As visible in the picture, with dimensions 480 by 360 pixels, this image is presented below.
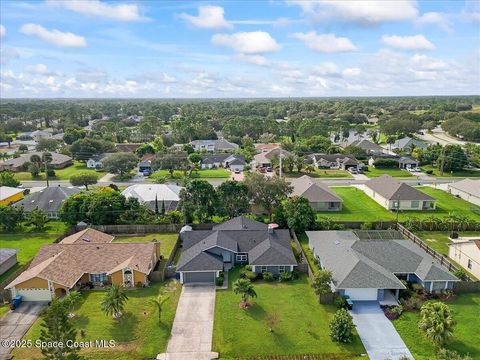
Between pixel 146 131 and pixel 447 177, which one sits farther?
pixel 146 131

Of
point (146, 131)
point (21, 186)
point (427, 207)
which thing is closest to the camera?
point (427, 207)

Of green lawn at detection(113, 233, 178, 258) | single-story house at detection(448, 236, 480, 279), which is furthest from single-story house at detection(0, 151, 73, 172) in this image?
single-story house at detection(448, 236, 480, 279)

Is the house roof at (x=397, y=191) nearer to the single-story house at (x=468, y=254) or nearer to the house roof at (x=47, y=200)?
→ the single-story house at (x=468, y=254)

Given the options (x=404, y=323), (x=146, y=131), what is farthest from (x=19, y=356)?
(x=146, y=131)

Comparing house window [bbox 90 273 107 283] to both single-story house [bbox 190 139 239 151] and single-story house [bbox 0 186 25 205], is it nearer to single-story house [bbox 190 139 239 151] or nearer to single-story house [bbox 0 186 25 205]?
single-story house [bbox 0 186 25 205]

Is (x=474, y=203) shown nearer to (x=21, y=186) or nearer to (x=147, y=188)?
(x=147, y=188)

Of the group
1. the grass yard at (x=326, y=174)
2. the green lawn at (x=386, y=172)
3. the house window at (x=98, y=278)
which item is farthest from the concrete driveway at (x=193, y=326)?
the green lawn at (x=386, y=172)
